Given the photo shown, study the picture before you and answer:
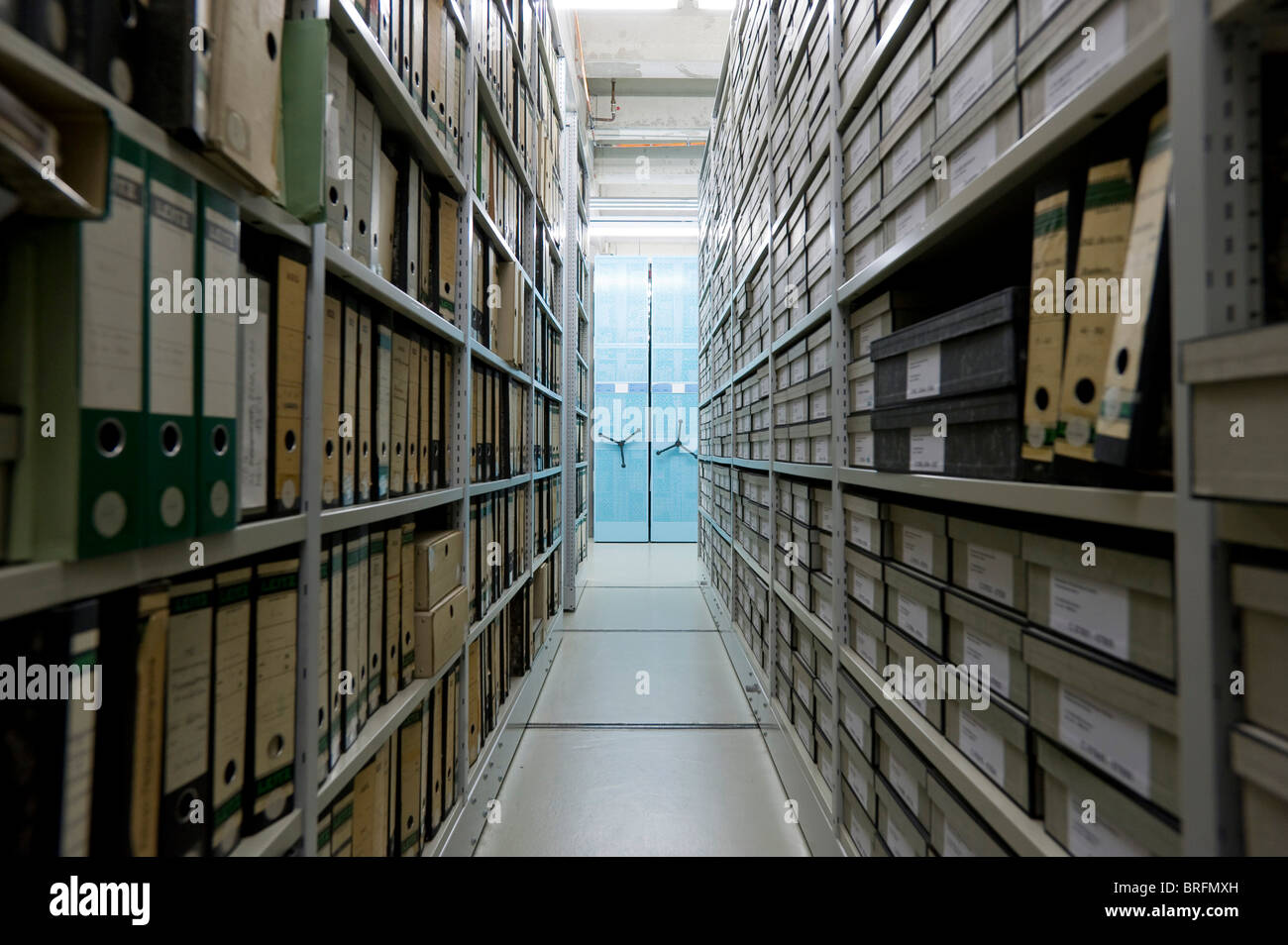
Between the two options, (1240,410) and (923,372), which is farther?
(923,372)

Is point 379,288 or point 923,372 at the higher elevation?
point 379,288

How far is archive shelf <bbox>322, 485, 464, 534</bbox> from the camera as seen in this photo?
815 millimetres

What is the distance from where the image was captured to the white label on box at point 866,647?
45.8 inches

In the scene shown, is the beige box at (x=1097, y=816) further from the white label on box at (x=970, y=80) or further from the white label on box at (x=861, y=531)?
the white label on box at (x=970, y=80)

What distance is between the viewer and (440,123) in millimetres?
1233

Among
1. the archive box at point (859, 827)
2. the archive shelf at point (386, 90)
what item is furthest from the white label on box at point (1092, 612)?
the archive shelf at point (386, 90)

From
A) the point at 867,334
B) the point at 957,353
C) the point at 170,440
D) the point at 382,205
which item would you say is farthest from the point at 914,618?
the point at 382,205

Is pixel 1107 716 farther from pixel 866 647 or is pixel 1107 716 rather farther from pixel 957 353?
pixel 866 647

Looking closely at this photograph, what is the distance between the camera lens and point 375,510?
0.92 metres

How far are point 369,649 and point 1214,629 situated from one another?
1.10 metres

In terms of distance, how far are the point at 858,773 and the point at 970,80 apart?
127 cm

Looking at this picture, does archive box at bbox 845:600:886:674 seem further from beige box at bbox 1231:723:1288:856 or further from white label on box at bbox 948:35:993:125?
white label on box at bbox 948:35:993:125

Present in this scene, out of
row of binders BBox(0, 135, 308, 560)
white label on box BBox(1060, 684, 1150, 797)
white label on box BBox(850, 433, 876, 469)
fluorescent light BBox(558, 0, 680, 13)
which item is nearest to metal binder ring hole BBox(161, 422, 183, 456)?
row of binders BBox(0, 135, 308, 560)
